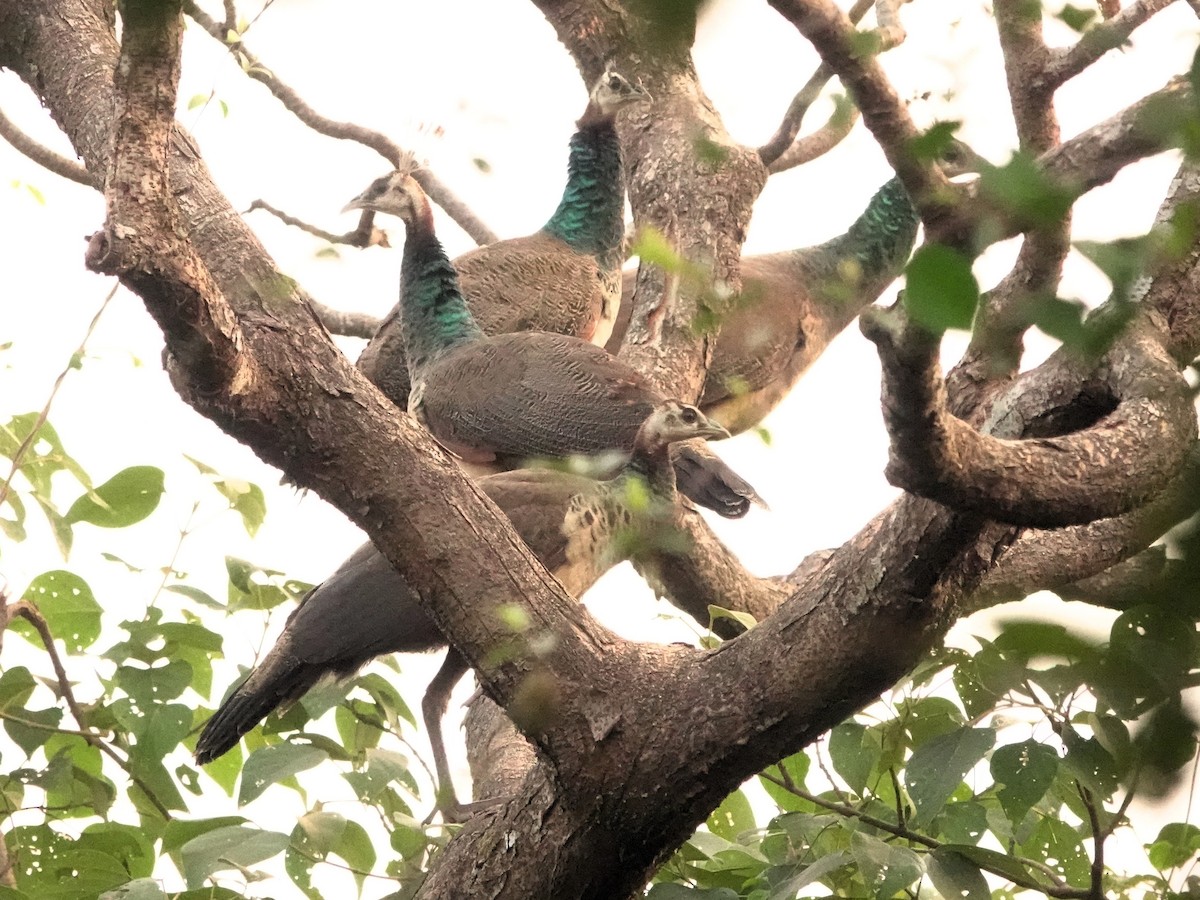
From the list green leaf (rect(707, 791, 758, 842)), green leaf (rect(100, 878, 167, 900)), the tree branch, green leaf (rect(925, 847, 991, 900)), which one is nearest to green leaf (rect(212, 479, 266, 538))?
green leaf (rect(100, 878, 167, 900))

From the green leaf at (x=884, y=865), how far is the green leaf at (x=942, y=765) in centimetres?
6

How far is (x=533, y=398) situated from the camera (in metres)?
3.18

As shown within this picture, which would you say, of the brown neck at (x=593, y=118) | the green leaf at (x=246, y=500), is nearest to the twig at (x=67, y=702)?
the green leaf at (x=246, y=500)

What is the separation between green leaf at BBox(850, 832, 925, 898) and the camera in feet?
5.47

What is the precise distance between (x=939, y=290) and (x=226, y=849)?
1621 millimetres

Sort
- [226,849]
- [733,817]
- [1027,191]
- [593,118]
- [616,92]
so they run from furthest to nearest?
[593,118] → [616,92] → [733,817] → [226,849] → [1027,191]

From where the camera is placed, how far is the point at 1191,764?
502mm

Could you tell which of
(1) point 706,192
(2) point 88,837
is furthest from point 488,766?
(1) point 706,192

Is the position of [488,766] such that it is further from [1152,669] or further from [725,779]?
[1152,669]

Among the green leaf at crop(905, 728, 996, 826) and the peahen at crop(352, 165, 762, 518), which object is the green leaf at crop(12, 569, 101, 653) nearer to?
the peahen at crop(352, 165, 762, 518)

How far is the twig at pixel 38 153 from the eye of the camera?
340 cm

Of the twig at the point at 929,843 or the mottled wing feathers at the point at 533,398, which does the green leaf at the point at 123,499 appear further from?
the twig at the point at 929,843

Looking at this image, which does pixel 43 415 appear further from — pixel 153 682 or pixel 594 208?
pixel 594 208

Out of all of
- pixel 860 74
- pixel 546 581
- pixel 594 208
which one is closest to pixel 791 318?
pixel 594 208
